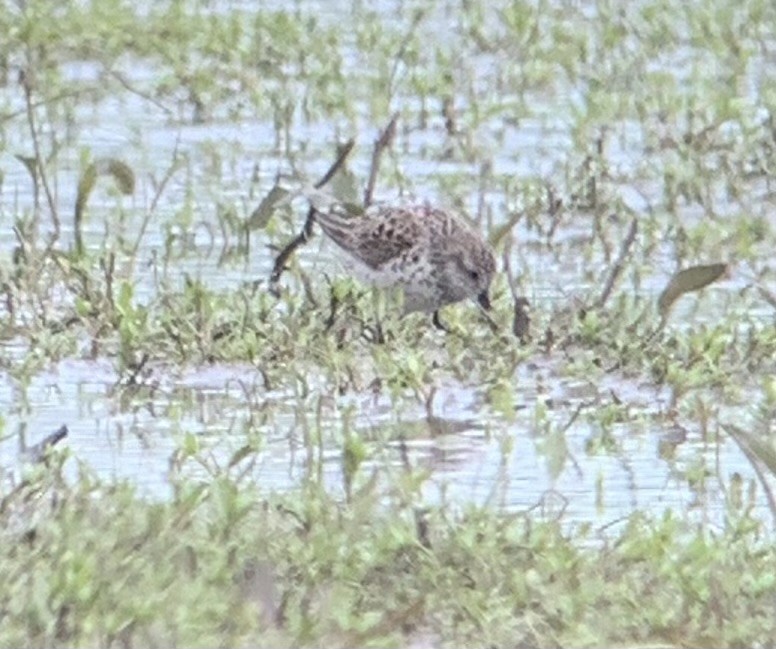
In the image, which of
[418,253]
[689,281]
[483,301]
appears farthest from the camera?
[418,253]

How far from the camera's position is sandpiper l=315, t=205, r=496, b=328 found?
29.2ft

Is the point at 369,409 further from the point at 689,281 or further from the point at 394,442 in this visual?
the point at 689,281

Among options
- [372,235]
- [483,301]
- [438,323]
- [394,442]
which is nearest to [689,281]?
[483,301]

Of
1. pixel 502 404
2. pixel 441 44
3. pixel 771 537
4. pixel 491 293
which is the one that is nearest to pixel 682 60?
pixel 441 44

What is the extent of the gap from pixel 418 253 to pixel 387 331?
0.75 m

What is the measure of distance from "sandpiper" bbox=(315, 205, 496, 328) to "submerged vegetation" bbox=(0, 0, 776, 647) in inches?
4.0

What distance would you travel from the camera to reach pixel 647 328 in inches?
332

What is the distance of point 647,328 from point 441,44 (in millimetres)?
4618

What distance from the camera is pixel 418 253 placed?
918 cm

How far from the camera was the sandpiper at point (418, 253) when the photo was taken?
8891 mm

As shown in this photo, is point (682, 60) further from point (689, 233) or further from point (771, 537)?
point (771, 537)

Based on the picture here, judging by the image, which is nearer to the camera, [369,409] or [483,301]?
[369,409]

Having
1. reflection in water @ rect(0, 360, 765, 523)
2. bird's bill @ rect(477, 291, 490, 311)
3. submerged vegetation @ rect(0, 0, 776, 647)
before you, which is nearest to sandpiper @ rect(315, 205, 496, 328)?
bird's bill @ rect(477, 291, 490, 311)

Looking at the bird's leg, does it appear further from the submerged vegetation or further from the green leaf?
the green leaf
